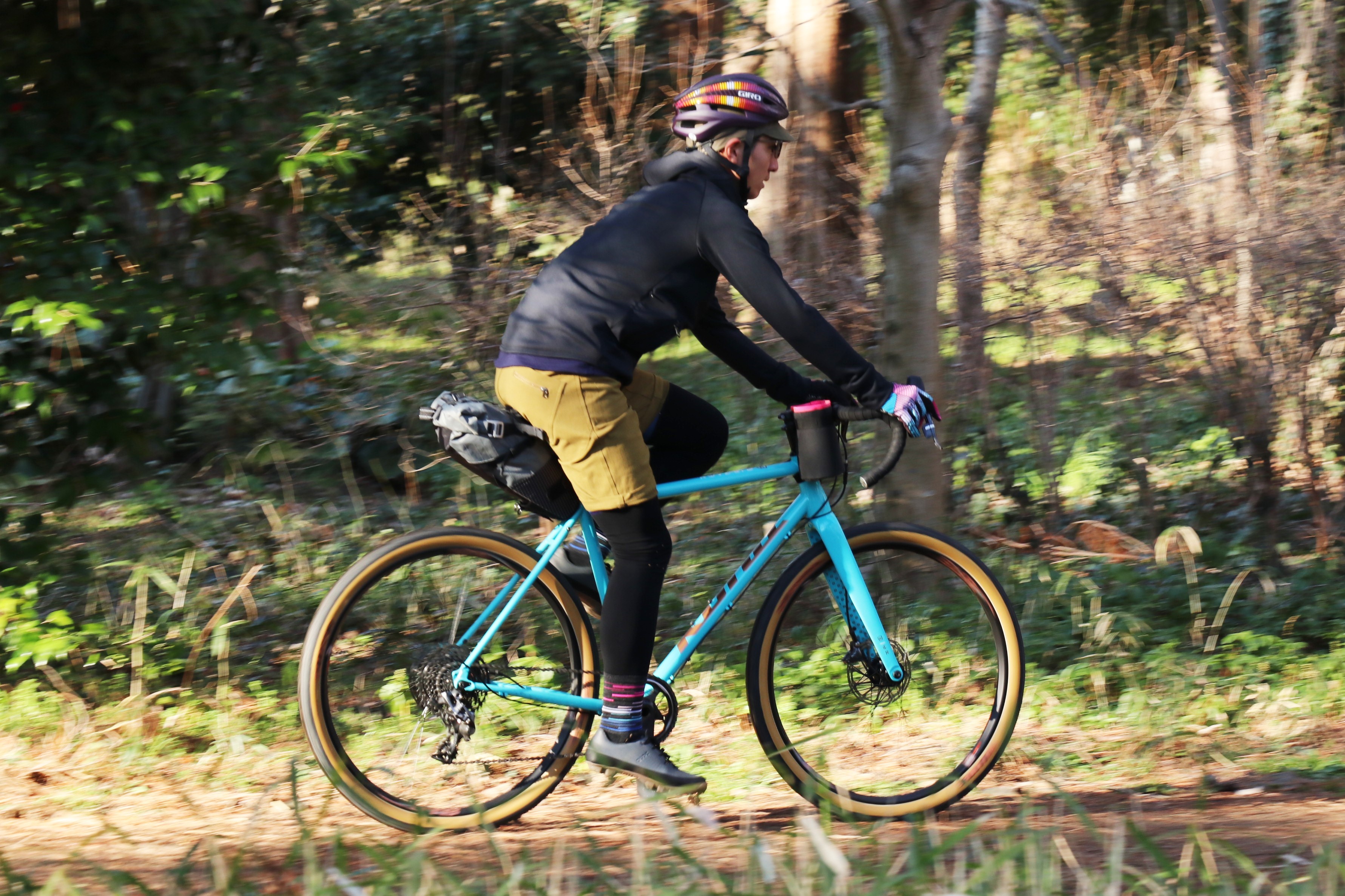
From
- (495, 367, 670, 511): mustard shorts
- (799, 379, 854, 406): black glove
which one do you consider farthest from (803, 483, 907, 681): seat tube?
(495, 367, 670, 511): mustard shorts

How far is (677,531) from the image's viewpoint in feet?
19.6

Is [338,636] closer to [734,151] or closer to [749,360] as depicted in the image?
[749,360]

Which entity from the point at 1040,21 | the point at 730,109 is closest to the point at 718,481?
the point at 730,109

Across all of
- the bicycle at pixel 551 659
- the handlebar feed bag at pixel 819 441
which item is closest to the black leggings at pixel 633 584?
the bicycle at pixel 551 659

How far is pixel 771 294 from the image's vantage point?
3168mm

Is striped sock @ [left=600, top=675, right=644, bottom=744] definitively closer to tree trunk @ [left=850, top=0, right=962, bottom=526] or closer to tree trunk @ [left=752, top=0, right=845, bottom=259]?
tree trunk @ [left=850, top=0, right=962, bottom=526]

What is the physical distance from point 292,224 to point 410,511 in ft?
5.39

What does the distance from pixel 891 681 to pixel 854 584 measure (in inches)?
13.5

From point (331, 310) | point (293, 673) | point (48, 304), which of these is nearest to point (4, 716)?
point (293, 673)

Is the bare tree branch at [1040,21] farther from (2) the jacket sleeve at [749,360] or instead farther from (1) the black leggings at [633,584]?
(1) the black leggings at [633,584]

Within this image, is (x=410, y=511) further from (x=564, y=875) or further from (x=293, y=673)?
(x=564, y=875)

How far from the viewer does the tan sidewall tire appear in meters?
3.29

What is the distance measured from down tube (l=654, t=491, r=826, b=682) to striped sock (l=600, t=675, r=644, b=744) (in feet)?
0.52

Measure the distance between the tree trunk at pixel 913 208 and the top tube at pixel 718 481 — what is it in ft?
5.11
